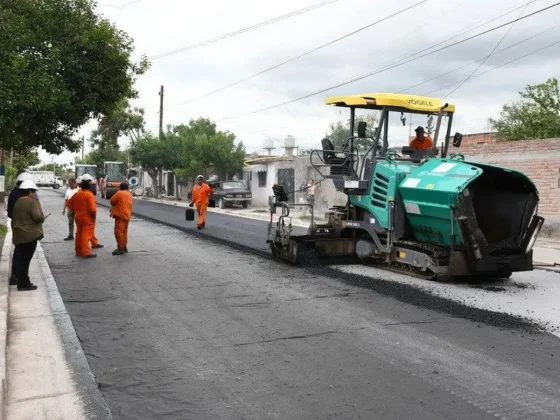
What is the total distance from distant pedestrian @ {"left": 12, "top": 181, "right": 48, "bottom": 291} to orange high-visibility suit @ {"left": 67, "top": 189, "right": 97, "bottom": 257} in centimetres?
386

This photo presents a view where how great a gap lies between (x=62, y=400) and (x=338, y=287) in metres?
5.07

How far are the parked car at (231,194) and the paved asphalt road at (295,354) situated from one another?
958 inches

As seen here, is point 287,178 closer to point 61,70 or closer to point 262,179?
point 262,179

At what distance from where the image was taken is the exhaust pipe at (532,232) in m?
9.19

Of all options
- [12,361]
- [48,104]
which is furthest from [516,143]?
[12,361]

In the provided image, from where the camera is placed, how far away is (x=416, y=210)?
9.52 metres

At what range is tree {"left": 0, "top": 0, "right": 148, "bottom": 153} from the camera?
11922 millimetres

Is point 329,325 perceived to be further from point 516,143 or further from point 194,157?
point 194,157

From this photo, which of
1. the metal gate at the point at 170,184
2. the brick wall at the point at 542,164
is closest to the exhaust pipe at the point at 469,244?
the brick wall at the point at 542,164

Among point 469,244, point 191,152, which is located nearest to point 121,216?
point 469,244

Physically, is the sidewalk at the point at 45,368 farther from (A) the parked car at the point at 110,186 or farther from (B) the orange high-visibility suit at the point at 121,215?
(A) the parked car at the point at 110,186

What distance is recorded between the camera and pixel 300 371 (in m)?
5.16

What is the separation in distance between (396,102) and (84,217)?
683cm

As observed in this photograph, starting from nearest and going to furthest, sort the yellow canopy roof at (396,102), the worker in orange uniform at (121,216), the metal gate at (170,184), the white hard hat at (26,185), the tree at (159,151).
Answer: the white hard hat at (26,185) → the yellow canopy roof at (396,102) → the worker in orange uniform at (121,216) → the tree at (159,151) → the metal gate at (170,184)
